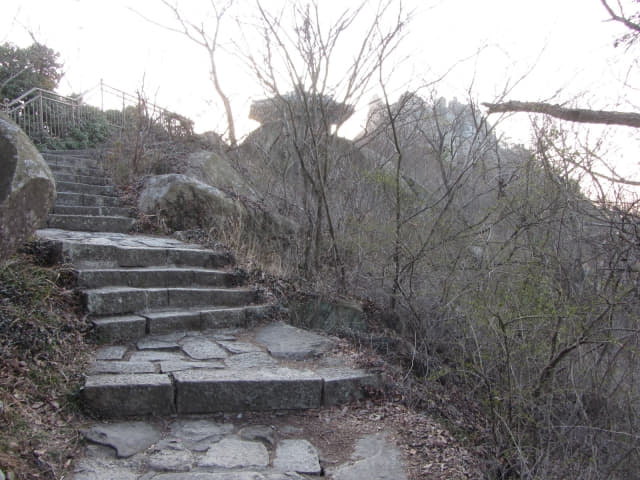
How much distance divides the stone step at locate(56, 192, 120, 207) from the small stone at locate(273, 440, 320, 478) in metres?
5.39

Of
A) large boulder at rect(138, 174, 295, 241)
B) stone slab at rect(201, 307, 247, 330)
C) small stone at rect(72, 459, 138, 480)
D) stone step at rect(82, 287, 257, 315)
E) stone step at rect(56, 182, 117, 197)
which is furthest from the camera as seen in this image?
stone step at rect(56, 182, 117, 197)

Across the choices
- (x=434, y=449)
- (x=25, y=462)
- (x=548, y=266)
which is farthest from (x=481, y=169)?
(x=25, y=462)

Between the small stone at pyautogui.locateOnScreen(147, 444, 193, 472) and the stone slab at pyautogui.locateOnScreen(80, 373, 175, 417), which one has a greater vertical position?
the stone slab at pyautogui.locateOnScreen(80, 373, 175, 417)

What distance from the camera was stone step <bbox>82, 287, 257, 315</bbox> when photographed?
3.74 m

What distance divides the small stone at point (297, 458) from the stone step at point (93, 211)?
488 centimetres

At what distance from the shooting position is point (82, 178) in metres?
7.62

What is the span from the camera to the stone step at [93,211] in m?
6.18

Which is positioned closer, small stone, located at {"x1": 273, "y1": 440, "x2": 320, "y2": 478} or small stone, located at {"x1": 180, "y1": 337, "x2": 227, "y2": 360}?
small stone, located at {"x1": 273, "y1": 440, "x2": 320, "y2": 478}

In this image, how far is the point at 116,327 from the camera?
3.62m

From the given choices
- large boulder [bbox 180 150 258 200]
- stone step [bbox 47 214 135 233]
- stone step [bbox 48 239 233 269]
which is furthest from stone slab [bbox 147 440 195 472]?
large boulder [bbox 180 150 258 200]

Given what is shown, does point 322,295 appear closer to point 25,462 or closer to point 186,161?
point 25,462

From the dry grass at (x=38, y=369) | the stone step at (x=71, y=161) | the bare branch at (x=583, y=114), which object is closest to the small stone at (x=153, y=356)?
the dry grass at (x=38, y=369)

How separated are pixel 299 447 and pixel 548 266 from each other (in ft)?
8.21

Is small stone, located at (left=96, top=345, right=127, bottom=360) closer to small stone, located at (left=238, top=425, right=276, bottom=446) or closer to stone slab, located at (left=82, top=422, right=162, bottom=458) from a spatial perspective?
stone slab, located at (left=82, top=422, right=162, bottom=458)
